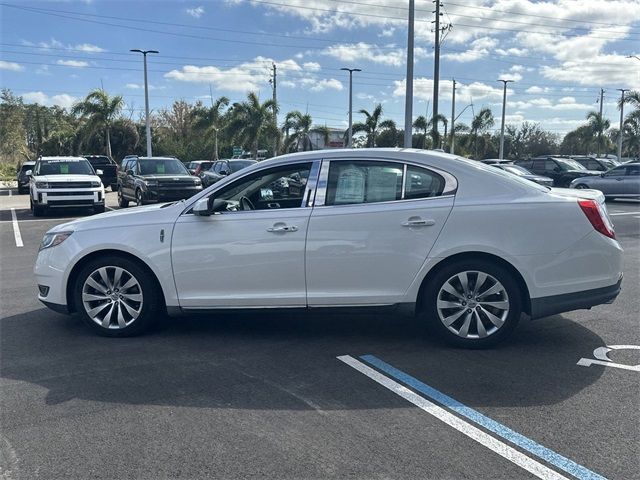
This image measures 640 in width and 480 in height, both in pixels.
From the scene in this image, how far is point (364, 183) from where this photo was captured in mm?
4910

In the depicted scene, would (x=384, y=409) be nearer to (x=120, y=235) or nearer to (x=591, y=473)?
(x=591, y=473)

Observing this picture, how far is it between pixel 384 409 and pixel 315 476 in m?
0.88

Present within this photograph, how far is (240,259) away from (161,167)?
569 inches

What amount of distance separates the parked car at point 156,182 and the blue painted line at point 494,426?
13610 mm

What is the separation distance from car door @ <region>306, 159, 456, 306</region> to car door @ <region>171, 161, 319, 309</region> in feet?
0.48

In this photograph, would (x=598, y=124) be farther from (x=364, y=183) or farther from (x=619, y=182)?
(x=364, y=183)

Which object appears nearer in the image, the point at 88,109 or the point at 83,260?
the point at 83,260

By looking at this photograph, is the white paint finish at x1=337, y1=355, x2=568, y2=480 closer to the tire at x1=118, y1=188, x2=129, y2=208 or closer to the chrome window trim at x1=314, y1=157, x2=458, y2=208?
the chrome window trim at x1=314, y1=157, x2=458, y2=208

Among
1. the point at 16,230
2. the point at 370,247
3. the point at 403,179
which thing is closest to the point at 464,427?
the point at 370,247

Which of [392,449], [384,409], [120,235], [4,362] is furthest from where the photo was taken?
[120,235]

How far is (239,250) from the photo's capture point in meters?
4.86

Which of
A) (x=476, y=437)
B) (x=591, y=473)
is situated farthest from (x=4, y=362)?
(x=591, y=473)

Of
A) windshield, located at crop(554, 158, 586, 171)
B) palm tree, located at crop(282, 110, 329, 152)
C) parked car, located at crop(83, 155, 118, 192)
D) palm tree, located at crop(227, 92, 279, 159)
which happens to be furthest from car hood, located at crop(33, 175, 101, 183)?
palm tree, located at crop(282, 110, 329, 152)

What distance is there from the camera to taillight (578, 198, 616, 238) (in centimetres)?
472
